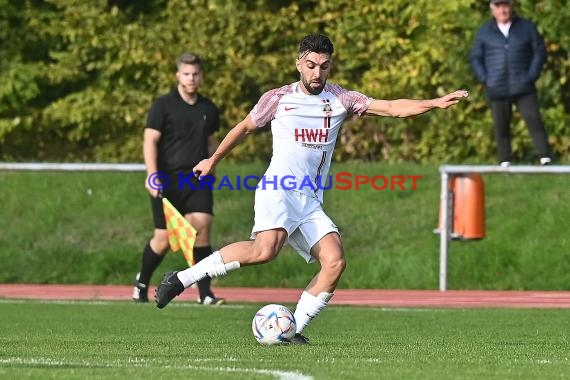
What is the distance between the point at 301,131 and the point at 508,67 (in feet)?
26.3

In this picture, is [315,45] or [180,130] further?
[180,130]

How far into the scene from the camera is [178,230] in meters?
14.1

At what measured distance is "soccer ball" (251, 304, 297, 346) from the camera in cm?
984

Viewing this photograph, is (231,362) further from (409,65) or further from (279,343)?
(409,65)

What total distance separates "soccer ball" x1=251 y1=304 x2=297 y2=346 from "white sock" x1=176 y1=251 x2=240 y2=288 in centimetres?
39

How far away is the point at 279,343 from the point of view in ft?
32.4

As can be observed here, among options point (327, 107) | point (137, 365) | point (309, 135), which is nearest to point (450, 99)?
point (327, 107)

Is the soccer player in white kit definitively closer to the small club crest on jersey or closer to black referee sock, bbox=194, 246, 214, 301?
the small club crest on jersey

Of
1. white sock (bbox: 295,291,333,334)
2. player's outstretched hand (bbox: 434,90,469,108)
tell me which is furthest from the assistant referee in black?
player's outstretched hand (bbox: 434,90,469,108)

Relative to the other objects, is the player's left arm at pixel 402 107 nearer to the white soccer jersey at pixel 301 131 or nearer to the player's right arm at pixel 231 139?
the white soccer jersey at pixel 301 131

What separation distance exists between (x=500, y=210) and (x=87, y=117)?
7.93m

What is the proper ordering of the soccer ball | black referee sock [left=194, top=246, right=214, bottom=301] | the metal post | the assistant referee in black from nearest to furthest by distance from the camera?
the soccer ball, the assistant referee in black, black referee sock [left=194, top=246, right=214, bottom=301], the metal post

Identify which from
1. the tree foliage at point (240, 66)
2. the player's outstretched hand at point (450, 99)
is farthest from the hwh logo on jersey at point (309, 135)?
the tree foliage at point (240, 66)

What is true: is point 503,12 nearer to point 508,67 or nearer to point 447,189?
point 508,67
